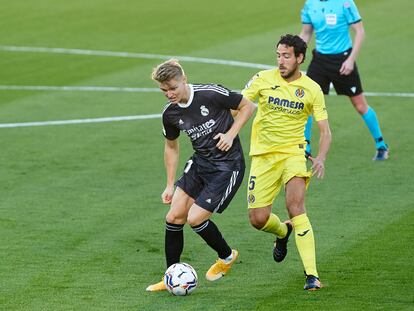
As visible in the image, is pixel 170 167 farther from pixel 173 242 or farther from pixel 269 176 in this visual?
pixel 269 176

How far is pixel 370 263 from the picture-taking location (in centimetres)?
1149

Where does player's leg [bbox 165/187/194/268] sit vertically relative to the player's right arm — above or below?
below

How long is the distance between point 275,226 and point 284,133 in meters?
0.95

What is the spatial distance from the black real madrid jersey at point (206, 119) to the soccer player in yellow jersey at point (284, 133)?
13.5 inches

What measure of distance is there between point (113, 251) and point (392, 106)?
8902 mm

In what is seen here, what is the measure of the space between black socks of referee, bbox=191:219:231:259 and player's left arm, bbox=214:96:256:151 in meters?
0.80

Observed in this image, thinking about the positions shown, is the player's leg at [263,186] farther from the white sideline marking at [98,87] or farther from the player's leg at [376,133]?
the white sideline marking at [98,87]

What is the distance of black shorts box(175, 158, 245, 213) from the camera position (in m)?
10.9

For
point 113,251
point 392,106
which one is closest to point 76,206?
point 113,251

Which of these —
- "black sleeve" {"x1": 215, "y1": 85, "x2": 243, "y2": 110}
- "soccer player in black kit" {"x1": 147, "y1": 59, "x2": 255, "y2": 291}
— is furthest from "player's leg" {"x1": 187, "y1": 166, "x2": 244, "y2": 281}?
"black sleeve" {"x1": 215, "y1": 85, "x2": 243, "y2": 110}

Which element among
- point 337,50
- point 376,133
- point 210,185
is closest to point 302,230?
point 210,185

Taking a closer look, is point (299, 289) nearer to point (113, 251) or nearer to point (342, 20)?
point (113, 251)

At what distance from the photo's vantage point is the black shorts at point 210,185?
35.7 feet

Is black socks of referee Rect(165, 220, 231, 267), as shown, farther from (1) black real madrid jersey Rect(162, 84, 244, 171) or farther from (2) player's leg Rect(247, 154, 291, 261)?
(1) black real madrid jersey Rect(162, 84, 244, 171)
